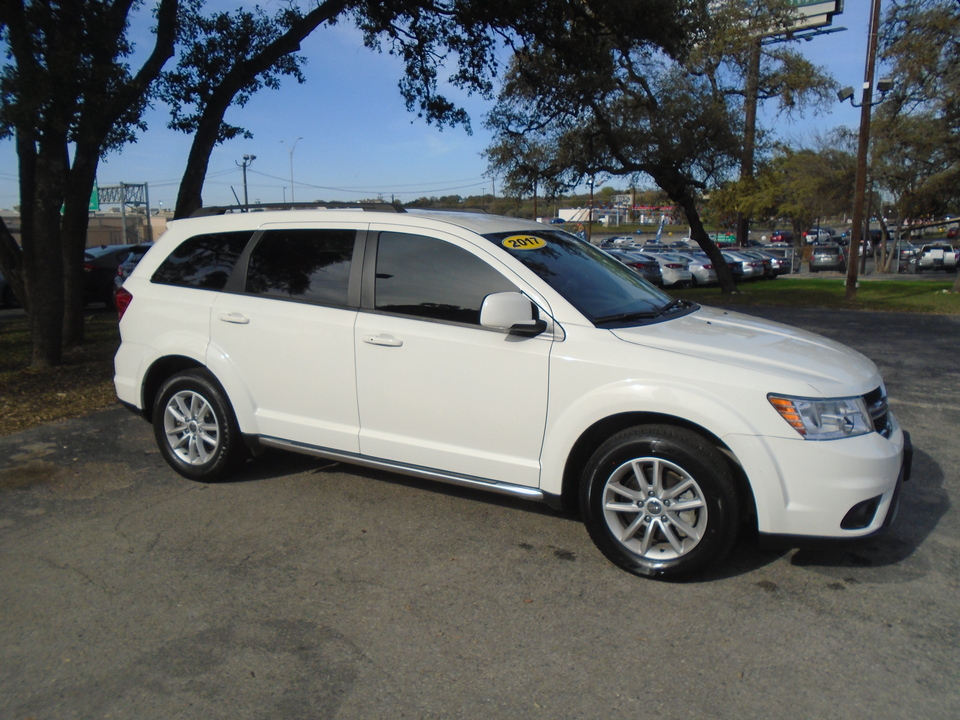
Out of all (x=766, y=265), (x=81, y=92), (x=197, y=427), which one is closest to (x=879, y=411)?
(x=197, y=427)

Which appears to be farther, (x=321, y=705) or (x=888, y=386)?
(x=888, y=386)

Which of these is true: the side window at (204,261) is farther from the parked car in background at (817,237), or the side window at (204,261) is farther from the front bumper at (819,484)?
the parked car in background at (817,237)

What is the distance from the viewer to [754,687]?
10.0ft

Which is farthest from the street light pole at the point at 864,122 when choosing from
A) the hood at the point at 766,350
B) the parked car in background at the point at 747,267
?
the hood at the point at 766,350

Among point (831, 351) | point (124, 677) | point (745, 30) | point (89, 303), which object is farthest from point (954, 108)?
point (124, 677)

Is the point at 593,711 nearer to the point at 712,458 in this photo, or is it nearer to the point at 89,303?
the point at 712,458

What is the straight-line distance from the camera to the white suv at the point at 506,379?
3.70m

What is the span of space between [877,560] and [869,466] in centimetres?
83

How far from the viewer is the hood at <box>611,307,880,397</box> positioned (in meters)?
3.77

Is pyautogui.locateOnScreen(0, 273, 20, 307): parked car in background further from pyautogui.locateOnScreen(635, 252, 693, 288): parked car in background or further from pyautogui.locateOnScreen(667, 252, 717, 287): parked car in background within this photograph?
pyautogui.locateOnScreen(667, 252, 717, 287): parked car in background

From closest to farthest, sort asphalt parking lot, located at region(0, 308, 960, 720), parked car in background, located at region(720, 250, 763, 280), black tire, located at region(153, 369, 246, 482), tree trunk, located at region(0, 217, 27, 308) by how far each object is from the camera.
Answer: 1. asphalt parking lot, located at region(0, 308, 960, 720)
2. black tire, located at region(153, 369, 246, 482)
3. tree trunk, located at region(0, 217, 27, 308)
4. parked car in background, located at region(720, 250, 763, 280)

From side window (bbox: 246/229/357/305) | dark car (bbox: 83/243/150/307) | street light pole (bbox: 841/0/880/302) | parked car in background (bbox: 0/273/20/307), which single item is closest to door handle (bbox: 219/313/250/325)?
side window (bbox: 246/229/357/305)

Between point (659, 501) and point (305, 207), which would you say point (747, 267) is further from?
point (659, 501)

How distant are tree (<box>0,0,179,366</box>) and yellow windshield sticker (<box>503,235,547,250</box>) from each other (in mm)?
6119
